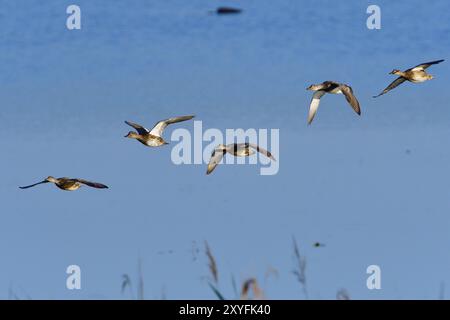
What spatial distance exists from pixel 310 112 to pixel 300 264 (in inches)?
251

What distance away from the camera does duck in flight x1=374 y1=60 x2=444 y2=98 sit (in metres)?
16.0

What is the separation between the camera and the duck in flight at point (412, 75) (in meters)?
16.0

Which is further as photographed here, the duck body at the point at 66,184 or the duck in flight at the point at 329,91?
the duck in flight at the point at 329,91

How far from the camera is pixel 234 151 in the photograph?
14.0 meters

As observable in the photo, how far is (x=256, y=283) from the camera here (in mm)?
9477

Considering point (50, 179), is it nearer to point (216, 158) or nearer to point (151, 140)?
point (151, 140)

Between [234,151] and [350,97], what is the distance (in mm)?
1837

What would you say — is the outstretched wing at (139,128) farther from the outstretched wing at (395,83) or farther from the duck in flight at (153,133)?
the outstretched wing at (395,83)

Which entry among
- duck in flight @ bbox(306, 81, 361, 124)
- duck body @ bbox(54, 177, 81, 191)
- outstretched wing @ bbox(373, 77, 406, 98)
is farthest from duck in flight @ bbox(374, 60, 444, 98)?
duck body @ bbox(54, 177, 81, 191)

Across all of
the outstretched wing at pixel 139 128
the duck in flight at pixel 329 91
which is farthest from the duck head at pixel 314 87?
the outstretched wing at pixel 139 128

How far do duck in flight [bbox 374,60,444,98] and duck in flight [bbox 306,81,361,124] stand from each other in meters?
0.60
